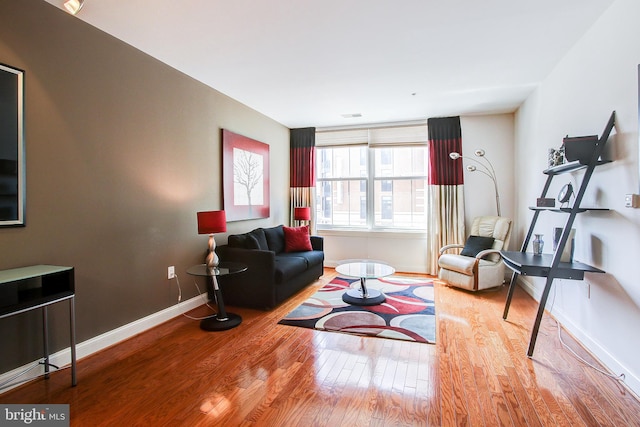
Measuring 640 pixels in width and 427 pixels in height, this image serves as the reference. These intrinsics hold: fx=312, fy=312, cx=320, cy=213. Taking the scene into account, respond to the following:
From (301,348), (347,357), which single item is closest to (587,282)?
(347,357)

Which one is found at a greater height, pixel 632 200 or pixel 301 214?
pixel 632 200

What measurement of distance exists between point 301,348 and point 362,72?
288 centimetres

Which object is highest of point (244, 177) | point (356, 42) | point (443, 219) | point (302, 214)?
point (356, 42)

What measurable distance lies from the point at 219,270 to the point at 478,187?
423cm

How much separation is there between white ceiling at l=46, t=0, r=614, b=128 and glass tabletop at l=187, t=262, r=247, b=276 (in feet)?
6.82

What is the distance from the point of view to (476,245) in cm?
455

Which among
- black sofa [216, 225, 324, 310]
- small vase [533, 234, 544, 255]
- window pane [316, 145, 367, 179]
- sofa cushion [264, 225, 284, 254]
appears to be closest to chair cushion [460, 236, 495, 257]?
small vase [533, 234, 544, 255]

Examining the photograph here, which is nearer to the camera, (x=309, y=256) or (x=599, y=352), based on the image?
(x=599, y=352)

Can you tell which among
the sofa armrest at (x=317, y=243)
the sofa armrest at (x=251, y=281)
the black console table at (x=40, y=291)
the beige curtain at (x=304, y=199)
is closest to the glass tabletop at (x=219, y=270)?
the sofa armrest at (x=251, y=281)

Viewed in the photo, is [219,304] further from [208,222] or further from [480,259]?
[480,259]

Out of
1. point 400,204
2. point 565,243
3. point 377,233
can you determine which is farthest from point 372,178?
point 565,243

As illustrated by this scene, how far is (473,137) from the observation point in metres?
5.09

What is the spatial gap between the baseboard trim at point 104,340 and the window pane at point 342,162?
3375 millimetres

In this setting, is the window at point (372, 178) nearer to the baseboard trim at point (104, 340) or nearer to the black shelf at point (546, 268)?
the black shelf at point (546, 268)
